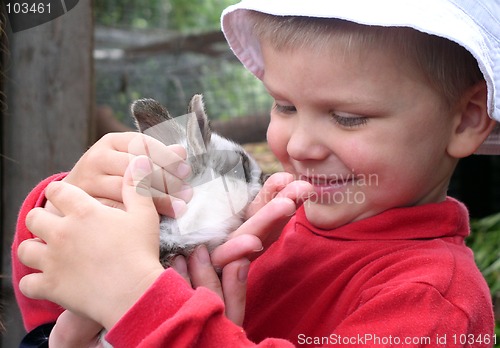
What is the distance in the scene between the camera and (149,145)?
3.89 ft

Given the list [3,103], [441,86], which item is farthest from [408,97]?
[3,103]

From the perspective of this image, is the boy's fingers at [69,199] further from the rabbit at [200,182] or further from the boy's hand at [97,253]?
the rabbit at [200,182]

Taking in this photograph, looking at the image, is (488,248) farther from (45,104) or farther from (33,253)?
(33,253)

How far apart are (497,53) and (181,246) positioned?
64 cm

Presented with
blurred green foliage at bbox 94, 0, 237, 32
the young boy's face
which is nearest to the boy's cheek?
the young boy's face

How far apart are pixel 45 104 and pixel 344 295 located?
1.57m

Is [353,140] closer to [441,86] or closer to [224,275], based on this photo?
[441,86]

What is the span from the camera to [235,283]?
1.20m

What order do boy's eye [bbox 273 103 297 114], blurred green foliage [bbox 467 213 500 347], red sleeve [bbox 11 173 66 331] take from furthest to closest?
blurred green foliage [bbox 467 213 500 347] → red sleeve [bbox 11 173 66 331] → boy's eye [bbox 273 103 297 114]

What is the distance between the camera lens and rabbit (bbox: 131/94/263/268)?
3.87ft

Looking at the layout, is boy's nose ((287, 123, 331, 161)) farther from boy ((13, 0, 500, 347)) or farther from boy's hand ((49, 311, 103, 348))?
boy's hand ((49, 311, 103, 348))

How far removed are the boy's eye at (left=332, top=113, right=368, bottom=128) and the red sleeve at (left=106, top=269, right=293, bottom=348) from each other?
42cm

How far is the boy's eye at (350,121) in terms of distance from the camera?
1.30m

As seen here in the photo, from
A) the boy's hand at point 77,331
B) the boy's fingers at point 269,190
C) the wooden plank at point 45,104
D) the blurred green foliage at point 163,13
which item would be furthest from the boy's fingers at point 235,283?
the blurred green foliage at point 163,13
